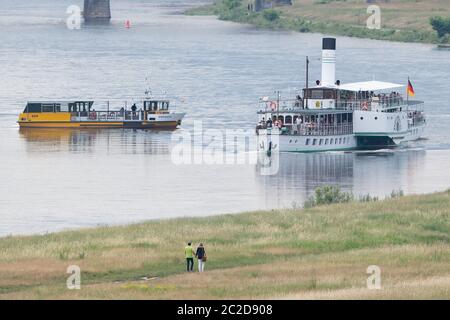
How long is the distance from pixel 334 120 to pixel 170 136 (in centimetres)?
→ 1142

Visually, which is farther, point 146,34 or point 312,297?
point 146,34

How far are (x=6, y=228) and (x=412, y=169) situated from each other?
2693 centimetres

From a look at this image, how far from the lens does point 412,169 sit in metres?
75.1

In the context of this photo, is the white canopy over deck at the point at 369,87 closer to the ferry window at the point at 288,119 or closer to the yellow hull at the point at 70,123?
the ferry window at the point at 288,119

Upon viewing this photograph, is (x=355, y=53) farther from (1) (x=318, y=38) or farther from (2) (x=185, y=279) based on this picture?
(2) (x=185, y=279)

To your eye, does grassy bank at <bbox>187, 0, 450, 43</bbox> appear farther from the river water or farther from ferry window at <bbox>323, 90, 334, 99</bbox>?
ferry window at <bbox>323, 90, 334, 99</bbox>

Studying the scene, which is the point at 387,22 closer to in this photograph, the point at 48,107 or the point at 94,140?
the point at 48,107

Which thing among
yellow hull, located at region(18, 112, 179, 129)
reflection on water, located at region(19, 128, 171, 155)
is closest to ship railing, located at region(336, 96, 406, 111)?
reflection on water, located at region(19, 128, 171, 155)

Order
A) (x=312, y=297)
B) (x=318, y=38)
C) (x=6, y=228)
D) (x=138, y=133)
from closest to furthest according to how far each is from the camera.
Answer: (x=312, y=297) → (x=6, y=228) → (x=138, y=133) → (x=318, y=38)

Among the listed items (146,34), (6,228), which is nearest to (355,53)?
(146,34)

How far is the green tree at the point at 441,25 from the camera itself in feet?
535

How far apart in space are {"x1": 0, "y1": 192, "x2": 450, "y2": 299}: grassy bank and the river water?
7212mm

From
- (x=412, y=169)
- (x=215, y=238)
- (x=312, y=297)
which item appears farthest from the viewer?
(x=412, y=169)

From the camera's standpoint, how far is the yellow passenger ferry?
92938mm
